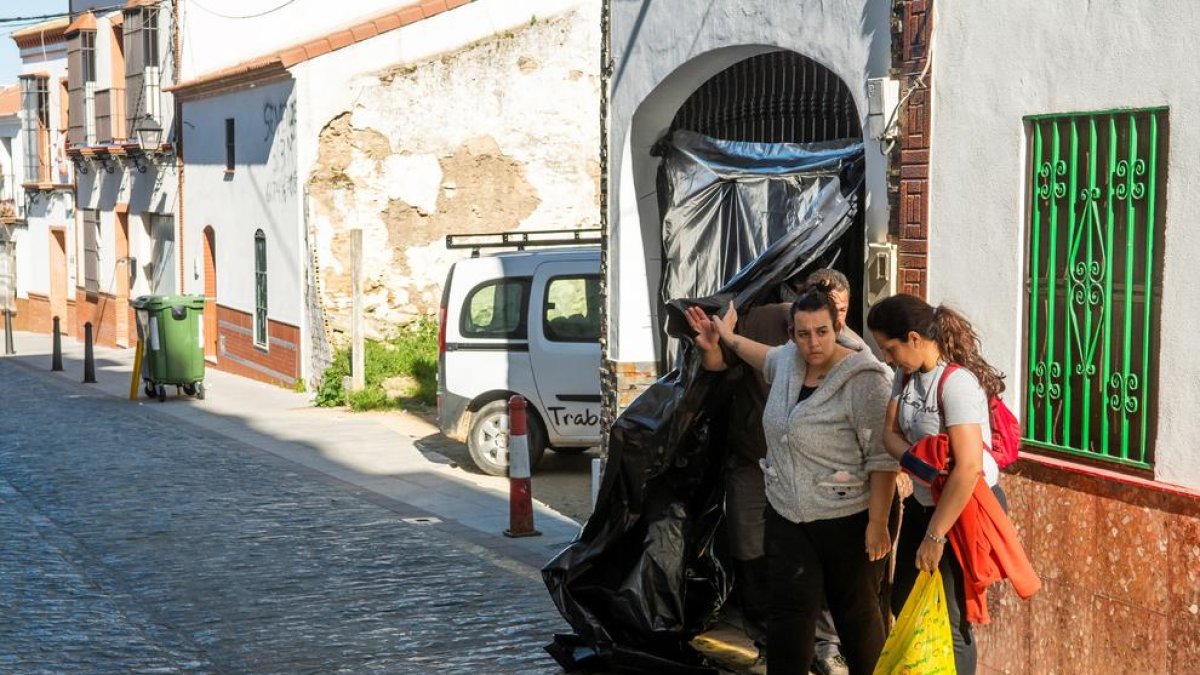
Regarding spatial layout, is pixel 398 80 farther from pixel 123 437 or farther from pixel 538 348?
pixel 538 348

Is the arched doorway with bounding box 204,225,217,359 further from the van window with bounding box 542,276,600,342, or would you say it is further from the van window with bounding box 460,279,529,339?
the van window with bounding box 542,276,600,342

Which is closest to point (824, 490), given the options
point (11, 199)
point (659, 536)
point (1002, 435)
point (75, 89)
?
point (1002, 435)

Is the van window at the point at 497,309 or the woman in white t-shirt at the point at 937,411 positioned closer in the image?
the woman in white t-shirt at the point at 937,411

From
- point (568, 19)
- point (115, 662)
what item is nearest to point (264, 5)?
point (568, 19)

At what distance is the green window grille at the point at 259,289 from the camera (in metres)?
22.5

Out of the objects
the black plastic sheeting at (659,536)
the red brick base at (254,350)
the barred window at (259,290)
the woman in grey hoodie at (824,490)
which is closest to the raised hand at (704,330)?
the black plastic sheeting at (659,536)

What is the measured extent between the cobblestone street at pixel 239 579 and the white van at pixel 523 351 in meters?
1.47

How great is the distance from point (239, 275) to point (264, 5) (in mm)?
4410

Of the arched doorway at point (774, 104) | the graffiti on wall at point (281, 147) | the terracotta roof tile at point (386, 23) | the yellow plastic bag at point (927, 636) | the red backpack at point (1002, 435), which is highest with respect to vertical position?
the terracotta roof tile at point (386, 23)

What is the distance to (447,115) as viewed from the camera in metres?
20.5

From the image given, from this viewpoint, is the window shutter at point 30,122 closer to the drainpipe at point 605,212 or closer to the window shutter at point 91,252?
the window shutter at point 91,252

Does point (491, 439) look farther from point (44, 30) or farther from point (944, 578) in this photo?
point (44, 30)

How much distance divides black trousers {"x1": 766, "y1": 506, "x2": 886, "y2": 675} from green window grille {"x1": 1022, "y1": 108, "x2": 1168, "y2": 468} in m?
1.15

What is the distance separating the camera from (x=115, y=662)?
23.4ft
